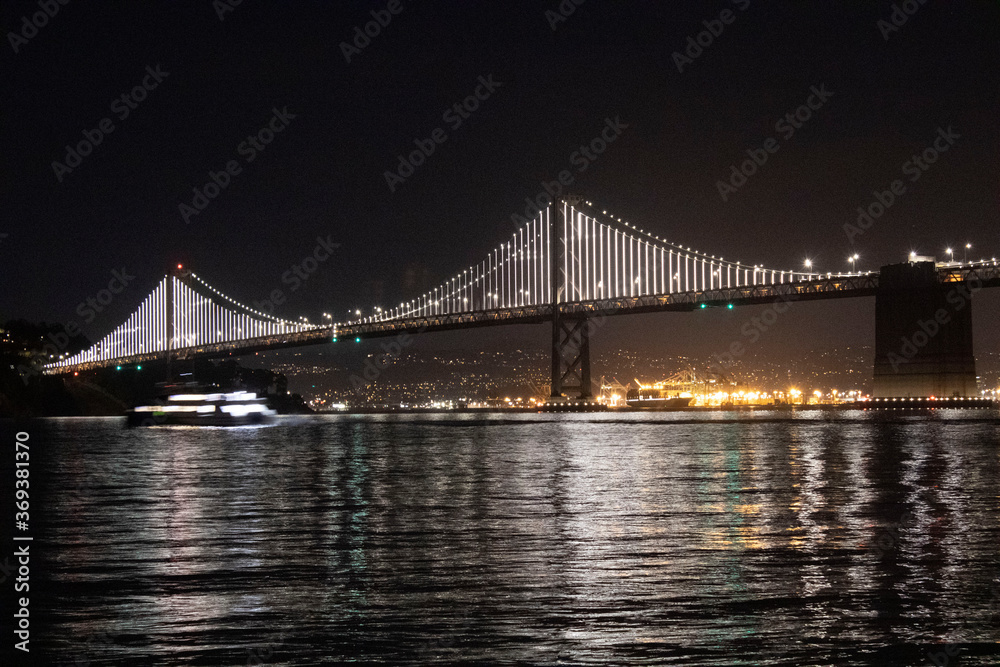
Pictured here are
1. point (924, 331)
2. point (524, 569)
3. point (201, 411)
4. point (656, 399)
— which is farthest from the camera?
point (656, 399)

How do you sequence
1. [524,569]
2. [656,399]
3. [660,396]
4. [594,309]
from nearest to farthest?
[524,569]
[594,309]
[656,399]
[660,396]

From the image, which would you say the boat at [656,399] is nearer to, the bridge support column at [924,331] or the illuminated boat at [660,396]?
the illuminated boat at [660,396]

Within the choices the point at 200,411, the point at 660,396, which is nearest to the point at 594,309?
the point at 200,411

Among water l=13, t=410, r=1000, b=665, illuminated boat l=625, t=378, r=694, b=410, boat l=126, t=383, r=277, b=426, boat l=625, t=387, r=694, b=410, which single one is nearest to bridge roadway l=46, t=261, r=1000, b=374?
boat l=126, t=383, r=277, b=426

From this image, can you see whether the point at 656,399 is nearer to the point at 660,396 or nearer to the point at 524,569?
the point at 660,396


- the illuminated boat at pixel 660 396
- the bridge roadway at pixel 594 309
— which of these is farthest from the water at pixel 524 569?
the illuminated boat at pixel 660 396

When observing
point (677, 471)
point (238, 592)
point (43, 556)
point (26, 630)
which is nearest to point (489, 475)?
point (677, 471)

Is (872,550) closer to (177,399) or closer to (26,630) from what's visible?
(26,630)
